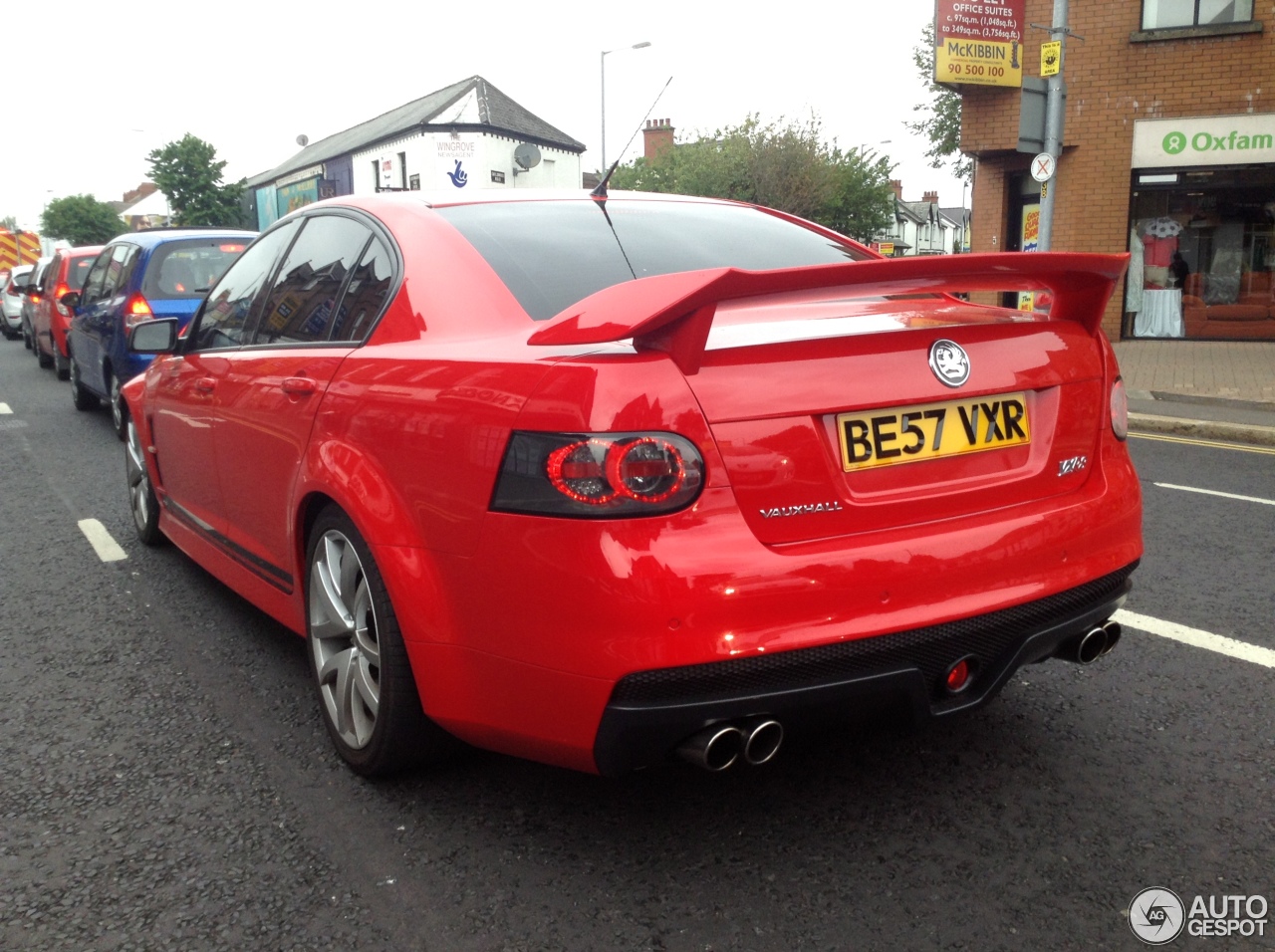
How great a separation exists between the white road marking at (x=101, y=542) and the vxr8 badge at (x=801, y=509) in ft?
13.5

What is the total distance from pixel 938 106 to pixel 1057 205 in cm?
1860

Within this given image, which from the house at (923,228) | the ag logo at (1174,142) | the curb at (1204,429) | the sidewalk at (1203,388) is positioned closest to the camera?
the curb at (1204,429)

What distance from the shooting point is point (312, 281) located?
3584mm

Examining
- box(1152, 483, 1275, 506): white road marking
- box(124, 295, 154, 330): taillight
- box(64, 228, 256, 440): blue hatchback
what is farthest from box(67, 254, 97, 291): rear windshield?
box(1152, 483, 1275, 506): white road marking

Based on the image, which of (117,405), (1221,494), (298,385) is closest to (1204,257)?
→ (1221,494)

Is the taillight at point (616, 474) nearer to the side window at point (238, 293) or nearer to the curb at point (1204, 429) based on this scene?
the side window at point (238, 293)

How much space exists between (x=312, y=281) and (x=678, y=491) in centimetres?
184

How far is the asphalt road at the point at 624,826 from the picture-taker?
236cm

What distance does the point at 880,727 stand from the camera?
3.28 metres

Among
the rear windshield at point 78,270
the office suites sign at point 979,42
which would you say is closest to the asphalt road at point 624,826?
the rear windshield at point 78,270

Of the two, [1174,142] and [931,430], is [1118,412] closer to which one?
[931,430]

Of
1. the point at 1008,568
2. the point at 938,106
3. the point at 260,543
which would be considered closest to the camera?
the point at 1008,568

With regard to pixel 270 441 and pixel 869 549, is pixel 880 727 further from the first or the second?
pixel 270 441

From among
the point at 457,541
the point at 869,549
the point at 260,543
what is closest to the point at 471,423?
the point at 457,541
